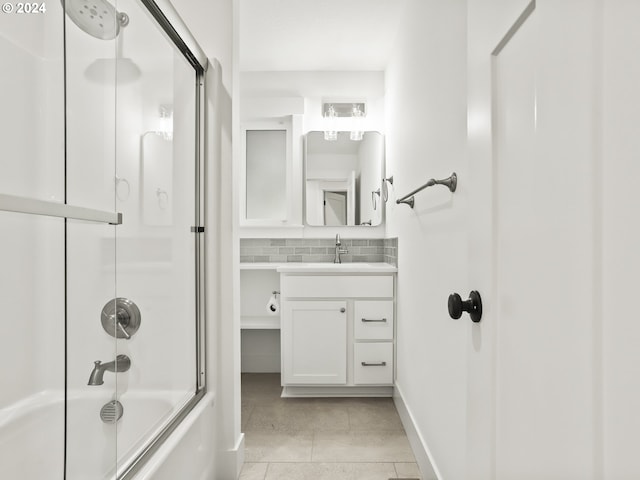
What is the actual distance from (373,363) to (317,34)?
2227 millimetres

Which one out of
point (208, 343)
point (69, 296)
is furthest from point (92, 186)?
point (208, 343)

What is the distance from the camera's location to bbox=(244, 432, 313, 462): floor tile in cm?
198

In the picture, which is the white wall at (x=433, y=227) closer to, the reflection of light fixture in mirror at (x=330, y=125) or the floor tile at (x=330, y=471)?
the floor tile at (x=330, y=471)

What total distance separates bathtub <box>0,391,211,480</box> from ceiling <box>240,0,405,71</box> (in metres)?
2.22

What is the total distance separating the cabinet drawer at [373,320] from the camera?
271 cm

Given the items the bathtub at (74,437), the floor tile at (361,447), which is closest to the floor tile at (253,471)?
the floor tile at (361,447)

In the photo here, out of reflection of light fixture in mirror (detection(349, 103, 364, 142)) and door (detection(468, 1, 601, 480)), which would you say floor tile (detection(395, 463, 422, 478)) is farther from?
reflection of light fixture in mirror (detection(349, 103, 364, 142))

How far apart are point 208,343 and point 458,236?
1.13 meters

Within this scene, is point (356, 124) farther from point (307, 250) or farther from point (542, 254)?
point (542, 254)

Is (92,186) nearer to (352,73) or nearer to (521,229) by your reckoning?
(521,229)

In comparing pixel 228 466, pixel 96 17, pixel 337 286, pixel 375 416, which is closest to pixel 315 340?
pixel 337 286

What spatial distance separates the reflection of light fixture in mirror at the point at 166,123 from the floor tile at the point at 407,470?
174 centimetres

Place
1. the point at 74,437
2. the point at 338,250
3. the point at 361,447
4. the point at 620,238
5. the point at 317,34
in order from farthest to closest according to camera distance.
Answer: the point at 338,250
the point at 317,34
the point at 361,447
the point at 74,437
the point at 620,238

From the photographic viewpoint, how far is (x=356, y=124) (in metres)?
3.33
